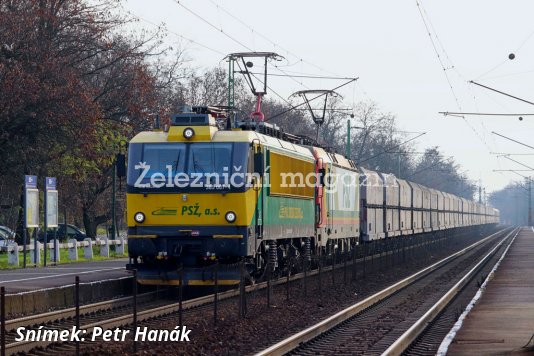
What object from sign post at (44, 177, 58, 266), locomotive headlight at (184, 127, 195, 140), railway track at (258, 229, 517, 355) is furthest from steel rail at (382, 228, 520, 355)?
sign post at (44, 177, 58, 266)

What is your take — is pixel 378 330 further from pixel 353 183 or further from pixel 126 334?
pixel 353 183

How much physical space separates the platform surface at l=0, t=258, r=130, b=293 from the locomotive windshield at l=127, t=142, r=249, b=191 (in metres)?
3.40

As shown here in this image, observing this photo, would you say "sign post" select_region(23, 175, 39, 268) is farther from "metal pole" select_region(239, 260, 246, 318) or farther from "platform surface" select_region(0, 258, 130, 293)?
"metal pole" select_region(239, 260, 246, 318)

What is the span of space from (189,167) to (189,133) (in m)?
0.69

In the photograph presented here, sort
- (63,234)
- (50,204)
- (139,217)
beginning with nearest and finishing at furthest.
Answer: (139,217) → (50,204) → (63,234)

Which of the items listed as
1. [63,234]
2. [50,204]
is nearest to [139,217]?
[50,204]

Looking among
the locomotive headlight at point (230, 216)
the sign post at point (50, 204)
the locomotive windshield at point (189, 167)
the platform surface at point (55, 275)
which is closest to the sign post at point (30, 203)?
the sign post at point (50, 204)

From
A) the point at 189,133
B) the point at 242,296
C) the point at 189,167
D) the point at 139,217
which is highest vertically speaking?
the point at 189,133

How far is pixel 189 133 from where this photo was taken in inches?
845

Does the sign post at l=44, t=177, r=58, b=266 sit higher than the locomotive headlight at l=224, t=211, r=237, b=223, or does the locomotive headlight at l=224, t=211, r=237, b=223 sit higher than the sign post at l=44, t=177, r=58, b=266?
the sign post at l=44, t=177, r=58, b=266

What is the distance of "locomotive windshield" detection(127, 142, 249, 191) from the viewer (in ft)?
70.0

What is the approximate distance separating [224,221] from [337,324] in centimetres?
423

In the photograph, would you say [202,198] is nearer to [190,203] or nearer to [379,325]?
[190,203]

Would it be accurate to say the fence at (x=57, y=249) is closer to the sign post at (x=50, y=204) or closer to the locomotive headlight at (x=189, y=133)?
the sign post at (x=50, y=204)
